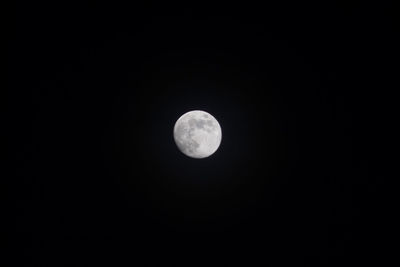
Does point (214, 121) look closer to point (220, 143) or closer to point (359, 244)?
point (220, 143)


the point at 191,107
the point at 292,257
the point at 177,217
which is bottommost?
the point at 292,257

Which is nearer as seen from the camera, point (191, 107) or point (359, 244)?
point (359, 244)

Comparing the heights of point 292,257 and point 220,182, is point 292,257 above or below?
below

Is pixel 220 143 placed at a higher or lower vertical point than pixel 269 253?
higher

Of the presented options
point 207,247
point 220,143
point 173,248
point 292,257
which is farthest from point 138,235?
point 292,257

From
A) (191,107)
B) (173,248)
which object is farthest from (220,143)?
(173,248)

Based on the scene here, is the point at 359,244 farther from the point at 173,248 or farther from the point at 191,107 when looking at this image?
the point at 191,107
